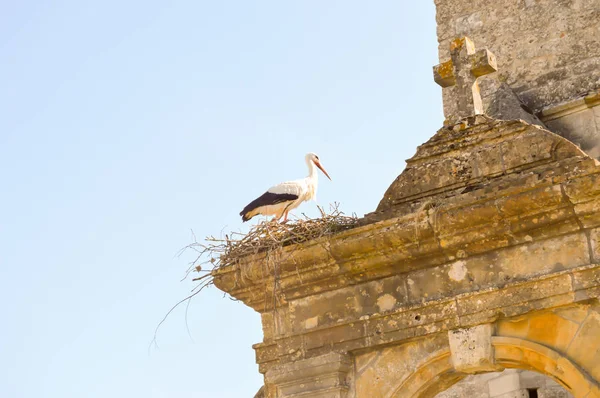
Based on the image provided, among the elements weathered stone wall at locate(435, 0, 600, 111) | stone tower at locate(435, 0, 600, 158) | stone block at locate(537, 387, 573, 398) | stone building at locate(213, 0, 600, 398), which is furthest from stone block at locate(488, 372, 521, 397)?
stone building at locate(213, 0, 600, 398)

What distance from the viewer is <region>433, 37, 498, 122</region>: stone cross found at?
7.55 m

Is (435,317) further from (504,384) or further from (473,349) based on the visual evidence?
(504,384)

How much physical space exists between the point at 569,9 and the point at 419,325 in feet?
12.5

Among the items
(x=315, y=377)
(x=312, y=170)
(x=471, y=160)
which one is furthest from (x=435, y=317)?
(x=312, y=170)

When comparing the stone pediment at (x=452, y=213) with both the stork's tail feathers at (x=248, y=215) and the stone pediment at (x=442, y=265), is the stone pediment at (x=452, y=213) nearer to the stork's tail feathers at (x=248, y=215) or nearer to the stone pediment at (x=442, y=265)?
the stone pediment at (x=442, y=265)

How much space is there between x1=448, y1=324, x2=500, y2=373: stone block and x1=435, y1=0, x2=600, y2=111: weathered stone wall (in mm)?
3180

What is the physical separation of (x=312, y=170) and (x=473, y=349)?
4.39 m

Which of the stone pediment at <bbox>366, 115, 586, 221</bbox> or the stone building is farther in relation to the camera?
the stone pediment at <bbox>366, 115, 586, 221</bbox>

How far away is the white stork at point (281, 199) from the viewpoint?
32.1 ft

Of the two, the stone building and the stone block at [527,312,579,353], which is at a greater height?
the stone building

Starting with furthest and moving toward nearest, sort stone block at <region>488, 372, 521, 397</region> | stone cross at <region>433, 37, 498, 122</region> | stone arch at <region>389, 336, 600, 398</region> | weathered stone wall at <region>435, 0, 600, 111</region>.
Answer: weathered stone wall at <region>435, 0, 600, 111</region>, stone block at <region>488, 372, 521, 397</region>, stone cross at <region>433, 37, 498, 122</region>, stone arch at <region>389, 336, 600, 398</region>

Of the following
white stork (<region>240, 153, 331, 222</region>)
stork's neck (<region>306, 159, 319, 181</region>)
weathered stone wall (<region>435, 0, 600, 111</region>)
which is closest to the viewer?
Answer: weathered stone wall (<region>435, 0, 600, 111</region>)

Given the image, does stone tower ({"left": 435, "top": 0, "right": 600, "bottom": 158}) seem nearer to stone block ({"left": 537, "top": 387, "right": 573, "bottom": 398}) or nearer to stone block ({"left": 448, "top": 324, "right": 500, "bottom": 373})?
stone block ({"left": 537, "top": 387, "right": 573, "bottom": 398})

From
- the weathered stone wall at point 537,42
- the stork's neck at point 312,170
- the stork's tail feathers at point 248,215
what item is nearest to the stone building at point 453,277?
the weathered stone wall at point 537,42
